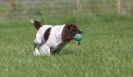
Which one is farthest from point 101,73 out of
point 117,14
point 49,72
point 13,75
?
point 117,14

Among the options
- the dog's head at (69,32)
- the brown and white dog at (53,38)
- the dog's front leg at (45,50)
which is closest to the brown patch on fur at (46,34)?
the brown and white dog at (53,38)

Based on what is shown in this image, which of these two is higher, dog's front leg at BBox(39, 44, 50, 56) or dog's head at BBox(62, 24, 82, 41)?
dog's head at BBox(62, 24, 82, 41)

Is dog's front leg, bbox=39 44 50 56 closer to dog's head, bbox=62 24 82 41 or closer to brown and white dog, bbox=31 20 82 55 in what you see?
brown and white dog, bbox=31 20 82 55

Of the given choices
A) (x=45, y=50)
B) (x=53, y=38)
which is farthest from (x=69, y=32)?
(x=45, y=50)

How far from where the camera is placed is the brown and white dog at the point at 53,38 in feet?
31.0

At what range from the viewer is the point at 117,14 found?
2125 cm

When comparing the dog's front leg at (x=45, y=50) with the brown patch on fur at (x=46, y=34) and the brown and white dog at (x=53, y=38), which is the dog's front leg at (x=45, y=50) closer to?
the brown and white dog at (x=53, y=38)

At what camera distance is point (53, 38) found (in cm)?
961

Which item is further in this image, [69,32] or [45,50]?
[45,50]

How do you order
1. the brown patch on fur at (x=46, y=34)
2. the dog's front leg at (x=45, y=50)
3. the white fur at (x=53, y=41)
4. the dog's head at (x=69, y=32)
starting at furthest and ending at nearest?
the brown patch on fur at (x=46, y=34) < the dog's front leg at (x=45, y=50) < the white fur at (x=53, y=41) < the dog's head at (x=69, y=32)

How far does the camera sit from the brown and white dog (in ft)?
31.0

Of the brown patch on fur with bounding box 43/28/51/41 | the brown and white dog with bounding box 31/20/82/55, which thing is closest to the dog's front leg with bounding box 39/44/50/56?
the brown and white dog with bounding box 31/20/82/55

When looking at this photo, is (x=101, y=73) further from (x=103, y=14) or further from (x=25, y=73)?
(x=103, y=14)

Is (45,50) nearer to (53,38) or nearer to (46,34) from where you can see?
(53,38)
